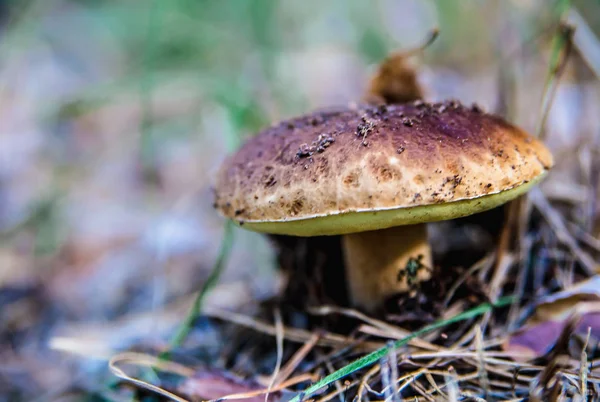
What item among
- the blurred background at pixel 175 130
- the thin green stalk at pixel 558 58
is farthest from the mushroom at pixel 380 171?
the blurred background at pixel 175 130

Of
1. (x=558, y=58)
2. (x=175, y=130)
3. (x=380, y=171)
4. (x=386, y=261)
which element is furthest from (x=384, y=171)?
(x=175, y=130)

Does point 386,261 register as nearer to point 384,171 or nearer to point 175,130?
point 384,171

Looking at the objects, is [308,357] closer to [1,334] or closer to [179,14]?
[1,334]

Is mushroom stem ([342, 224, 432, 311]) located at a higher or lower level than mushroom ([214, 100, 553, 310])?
lower

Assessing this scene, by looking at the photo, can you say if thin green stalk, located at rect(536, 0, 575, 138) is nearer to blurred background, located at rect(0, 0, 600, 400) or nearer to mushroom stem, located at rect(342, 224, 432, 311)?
blurred background, located at rect(0, 0, 600, 400)

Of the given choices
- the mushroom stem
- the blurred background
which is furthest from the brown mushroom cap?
the blurred background
